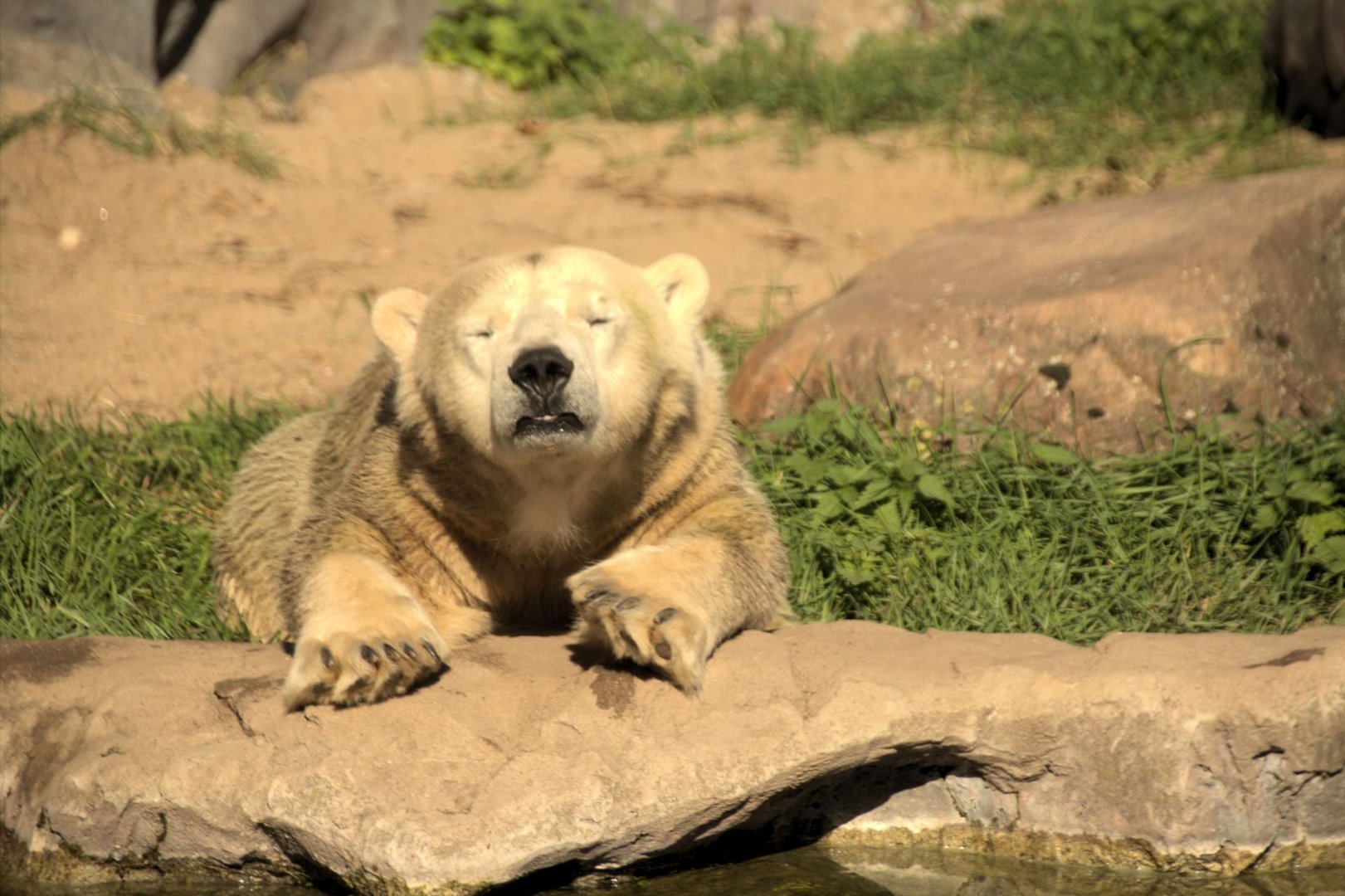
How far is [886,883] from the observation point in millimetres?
3537

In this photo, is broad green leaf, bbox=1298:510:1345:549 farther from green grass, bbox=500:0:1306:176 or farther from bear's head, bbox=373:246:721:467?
green grass, bbox=500:0:1306:176

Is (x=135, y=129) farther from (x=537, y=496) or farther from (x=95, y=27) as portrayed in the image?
(x=537, y=496)

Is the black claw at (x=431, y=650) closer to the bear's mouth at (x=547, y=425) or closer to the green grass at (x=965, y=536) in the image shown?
the bear's mouth at (x=547, y=425)

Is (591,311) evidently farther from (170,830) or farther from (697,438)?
(170,830)

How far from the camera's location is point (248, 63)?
34.1ft

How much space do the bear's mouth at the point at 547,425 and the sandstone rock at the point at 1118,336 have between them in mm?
1975

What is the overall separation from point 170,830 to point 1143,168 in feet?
23.0

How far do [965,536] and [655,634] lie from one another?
1.76 m

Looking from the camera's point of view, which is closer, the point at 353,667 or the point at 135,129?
the point at 353,667

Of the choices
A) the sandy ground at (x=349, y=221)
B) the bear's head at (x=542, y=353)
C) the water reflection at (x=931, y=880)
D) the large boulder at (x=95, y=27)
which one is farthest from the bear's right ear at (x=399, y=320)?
the large boulder at (x=95, y=27)

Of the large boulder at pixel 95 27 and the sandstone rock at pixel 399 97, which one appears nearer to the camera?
the large boulder at pixel 95 27

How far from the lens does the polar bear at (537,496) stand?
3801mm

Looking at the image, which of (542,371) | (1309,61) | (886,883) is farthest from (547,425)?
(1309,61)

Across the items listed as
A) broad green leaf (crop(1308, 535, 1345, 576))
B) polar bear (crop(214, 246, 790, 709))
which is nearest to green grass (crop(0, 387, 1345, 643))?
broad green leaf (crop(1308, 535, 1345, 576))
